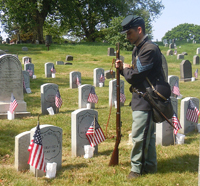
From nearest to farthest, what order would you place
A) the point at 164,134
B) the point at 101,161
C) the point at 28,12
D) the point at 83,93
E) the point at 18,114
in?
the point at 101,161
the point at 164,134
the point at 18,114
the point at 83,93
the point at 28,12

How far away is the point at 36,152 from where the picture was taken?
4.75 m

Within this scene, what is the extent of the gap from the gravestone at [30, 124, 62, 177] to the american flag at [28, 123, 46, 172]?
0.22m

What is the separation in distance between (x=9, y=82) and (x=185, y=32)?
102 m

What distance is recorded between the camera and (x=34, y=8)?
36.9 m

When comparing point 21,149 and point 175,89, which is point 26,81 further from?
point 21,149

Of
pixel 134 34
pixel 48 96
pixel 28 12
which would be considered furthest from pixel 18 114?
pixel 28 12

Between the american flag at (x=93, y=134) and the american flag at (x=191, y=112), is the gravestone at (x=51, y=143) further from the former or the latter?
the american flag at (x=191, y=112)

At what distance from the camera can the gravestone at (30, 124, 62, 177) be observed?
503 cm

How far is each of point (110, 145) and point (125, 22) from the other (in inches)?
129

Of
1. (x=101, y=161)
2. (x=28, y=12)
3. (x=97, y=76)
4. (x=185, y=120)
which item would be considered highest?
(x=28, y=12)

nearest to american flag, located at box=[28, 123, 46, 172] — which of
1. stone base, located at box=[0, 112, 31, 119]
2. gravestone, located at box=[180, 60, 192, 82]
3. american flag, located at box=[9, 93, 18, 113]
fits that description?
american flag, located at box=[9, 93, 18, 113]

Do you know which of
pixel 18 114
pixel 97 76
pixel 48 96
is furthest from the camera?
pixel 97 76

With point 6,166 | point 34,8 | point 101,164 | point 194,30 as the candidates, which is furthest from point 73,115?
point 194,30

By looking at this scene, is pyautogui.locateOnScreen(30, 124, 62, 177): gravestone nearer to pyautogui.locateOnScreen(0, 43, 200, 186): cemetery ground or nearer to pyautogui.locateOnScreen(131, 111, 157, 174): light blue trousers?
pyautogui.locateOnScreen(0, 43, 200, 186): cemetery ground
